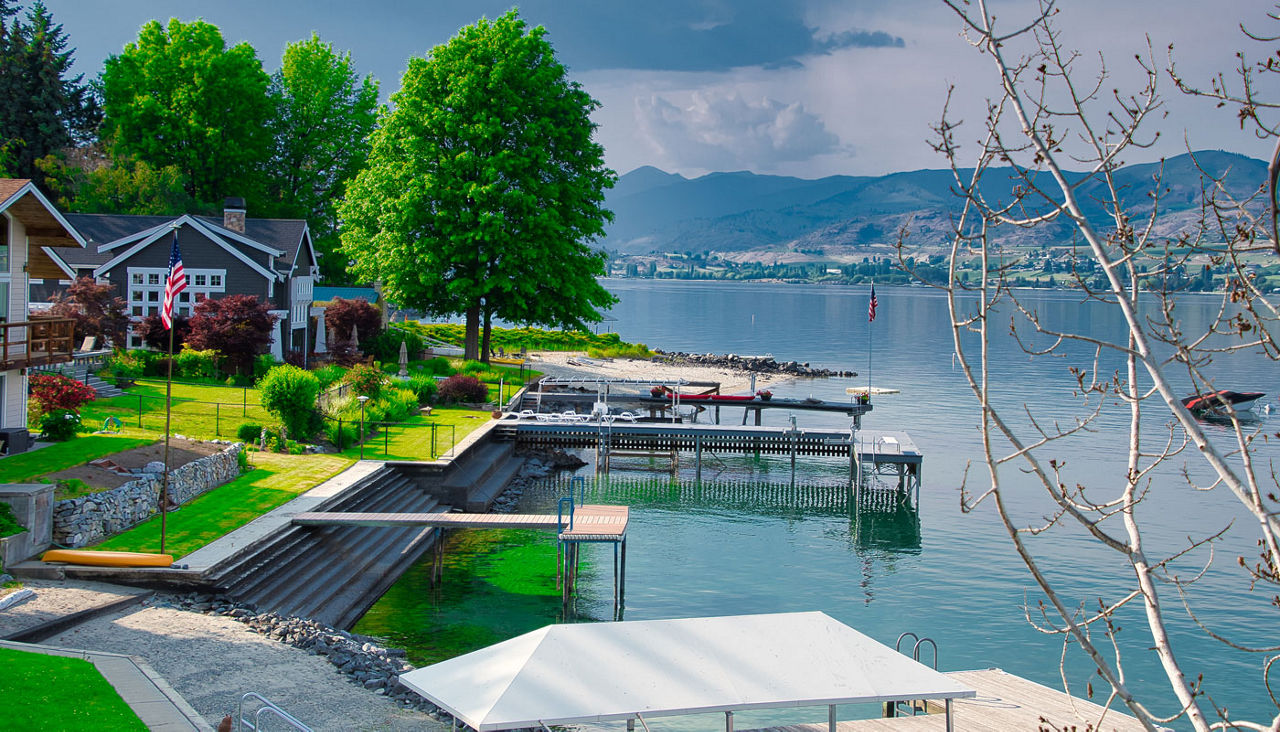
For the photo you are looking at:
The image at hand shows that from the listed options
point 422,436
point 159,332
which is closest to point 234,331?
point 159,332

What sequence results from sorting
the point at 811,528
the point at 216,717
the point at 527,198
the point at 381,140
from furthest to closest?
the point at 381,140
the point at 527,198
the point at 811,528
the point at 216,717

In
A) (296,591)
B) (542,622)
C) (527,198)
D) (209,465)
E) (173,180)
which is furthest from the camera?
(173,180)

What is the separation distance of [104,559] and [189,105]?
60.4m

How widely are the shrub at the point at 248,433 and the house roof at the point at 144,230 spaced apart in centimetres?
1875

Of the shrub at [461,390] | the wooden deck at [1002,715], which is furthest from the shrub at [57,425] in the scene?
the wooden deck at [1002,715]

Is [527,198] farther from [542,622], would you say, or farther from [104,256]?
[542,622]

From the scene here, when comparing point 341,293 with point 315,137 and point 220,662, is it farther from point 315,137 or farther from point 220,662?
point 220,662

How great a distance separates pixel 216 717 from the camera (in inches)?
571

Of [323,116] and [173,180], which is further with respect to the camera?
[323,116]

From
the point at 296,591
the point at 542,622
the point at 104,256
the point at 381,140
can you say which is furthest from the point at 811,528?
the point at 104,256

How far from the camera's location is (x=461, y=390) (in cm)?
4612

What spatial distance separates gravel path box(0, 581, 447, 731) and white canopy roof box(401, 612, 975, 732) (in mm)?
2759

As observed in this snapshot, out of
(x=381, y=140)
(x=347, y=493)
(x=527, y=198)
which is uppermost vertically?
(x=381, y=140)

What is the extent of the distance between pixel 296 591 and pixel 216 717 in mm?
7780
